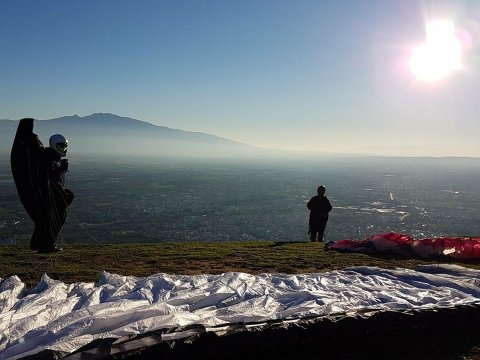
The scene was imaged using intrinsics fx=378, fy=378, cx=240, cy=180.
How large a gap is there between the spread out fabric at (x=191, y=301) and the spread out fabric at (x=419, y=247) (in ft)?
15.0

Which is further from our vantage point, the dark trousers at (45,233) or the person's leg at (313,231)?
the person's leg at (313,231)

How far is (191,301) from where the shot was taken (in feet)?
18.4

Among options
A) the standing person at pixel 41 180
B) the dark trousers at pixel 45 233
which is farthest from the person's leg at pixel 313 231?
the dark trousers at pixel 45 233

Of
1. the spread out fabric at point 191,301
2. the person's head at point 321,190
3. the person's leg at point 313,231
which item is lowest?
the person's leg at point 313,231

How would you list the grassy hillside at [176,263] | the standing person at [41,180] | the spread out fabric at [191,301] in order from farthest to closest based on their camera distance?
the grassy hillside at [176,263], the standing person at [41,180], the spread out fabric at [191,301]

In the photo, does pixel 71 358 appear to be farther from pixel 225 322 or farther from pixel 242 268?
pixel 242 268

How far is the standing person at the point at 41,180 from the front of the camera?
8812mm

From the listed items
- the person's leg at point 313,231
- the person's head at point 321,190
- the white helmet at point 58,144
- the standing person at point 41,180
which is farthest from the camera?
the person's leg at point 313,231

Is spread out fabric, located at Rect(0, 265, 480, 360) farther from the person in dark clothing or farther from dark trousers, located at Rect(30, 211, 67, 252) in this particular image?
the person in dark clothing

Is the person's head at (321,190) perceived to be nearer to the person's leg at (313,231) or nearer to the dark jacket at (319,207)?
the dark jacket at (319,207)

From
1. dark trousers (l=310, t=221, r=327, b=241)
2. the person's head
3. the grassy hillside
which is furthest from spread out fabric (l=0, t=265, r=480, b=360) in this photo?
dark trousers (l=310, t=221, r=327, b=241)

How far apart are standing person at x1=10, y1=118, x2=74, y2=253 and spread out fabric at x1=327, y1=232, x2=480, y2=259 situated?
8.95 metres

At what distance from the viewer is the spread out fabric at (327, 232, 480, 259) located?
38.3ft

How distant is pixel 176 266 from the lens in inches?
399
